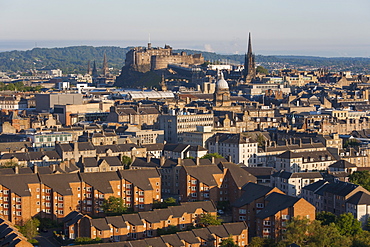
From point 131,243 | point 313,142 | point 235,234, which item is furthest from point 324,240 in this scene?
point 313,142

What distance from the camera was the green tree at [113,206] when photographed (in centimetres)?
7488

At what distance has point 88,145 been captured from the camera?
98875mm

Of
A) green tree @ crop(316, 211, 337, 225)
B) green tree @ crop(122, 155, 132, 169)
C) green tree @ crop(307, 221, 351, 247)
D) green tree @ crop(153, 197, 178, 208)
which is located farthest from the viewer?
green tree @ crop(122, 155, 132, 169)

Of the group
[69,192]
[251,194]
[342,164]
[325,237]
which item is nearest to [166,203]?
[251,194]

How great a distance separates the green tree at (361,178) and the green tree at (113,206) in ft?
78.2

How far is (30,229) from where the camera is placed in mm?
A: 68750

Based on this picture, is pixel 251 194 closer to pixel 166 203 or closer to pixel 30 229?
pixel 166 203

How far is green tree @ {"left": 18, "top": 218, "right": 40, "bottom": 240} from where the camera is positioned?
6838 cm

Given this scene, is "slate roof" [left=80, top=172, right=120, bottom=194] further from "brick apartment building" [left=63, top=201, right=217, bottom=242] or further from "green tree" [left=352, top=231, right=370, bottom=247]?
"green tree" [left=352, top=231, right=370, bottom=247]

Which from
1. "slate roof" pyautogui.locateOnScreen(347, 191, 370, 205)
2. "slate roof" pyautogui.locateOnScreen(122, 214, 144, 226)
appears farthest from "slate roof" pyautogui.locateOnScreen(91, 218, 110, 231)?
"slate roof" pyautogui.locateOnScreen(347, 191, 370, 205)

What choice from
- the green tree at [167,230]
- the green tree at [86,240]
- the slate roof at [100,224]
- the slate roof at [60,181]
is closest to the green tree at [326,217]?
the green tree at [167,230]

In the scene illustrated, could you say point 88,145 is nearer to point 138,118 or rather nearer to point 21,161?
point 21,161

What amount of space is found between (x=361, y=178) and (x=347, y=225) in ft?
52.4

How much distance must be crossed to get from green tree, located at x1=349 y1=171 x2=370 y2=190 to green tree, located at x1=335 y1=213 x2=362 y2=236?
13.2 metres
